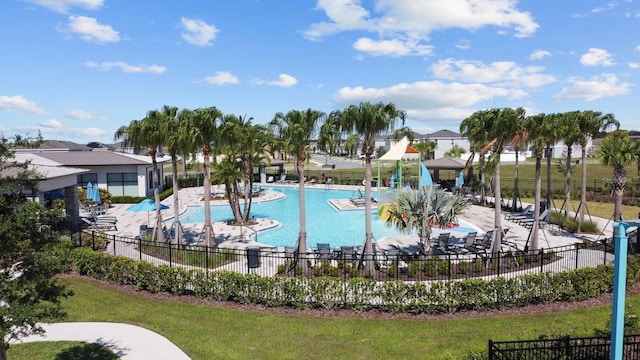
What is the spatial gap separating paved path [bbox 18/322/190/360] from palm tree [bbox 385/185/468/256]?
33.2 ft

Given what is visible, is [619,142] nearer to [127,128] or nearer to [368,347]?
[368,347]

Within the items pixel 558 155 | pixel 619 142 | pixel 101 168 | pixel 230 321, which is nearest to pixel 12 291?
pixel 230 321

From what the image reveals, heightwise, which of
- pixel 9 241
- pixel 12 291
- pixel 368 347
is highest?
pixel 9 241

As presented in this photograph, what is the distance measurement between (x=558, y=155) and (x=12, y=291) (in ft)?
378

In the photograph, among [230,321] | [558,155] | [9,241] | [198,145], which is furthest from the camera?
[558,155]

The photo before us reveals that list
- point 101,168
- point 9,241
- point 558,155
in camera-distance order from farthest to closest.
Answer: point 558,155
point 101,168
point 9,241

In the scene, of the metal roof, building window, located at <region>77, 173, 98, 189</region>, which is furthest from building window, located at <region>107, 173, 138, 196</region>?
the metal roof

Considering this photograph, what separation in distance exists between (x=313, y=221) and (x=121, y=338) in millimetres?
20148

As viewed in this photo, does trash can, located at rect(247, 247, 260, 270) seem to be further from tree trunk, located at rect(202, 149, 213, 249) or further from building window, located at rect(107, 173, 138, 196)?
building window, located at rect(107, 173, 138, 196)

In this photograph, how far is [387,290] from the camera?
12.8 metres

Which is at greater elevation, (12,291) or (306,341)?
(12,291)

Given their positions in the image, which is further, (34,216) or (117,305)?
(117,305)

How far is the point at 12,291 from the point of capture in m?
7.20

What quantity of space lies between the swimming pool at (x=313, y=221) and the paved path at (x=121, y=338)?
38.9ft
